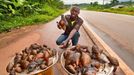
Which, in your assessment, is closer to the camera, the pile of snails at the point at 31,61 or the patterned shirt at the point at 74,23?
the pile of snails at the point at 31,61

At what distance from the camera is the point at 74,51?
324 cm

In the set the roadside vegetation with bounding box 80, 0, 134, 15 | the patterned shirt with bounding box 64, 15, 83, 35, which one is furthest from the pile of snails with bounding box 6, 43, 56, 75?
→ the roadside vegetation with bounding box 80, 0, 134, 15

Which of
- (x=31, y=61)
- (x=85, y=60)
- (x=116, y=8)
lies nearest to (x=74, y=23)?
(x=31, y=61)

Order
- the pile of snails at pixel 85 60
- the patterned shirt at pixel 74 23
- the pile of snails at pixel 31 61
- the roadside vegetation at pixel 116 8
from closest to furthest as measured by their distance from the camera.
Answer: the pile of snails at pixel 85 60, the pile of snails at pixel 31 61, the patterned shirt at pixel 74 23, the roadside vegetation at pixel 116 8

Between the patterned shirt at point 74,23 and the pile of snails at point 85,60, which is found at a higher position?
the pile of snails at point 85,60

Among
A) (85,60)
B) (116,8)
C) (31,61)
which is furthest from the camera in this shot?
(116,8)

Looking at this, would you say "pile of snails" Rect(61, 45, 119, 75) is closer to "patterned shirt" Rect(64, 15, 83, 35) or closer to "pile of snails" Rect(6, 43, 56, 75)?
"pile of snails" Rect(6, 43, 56, 75)

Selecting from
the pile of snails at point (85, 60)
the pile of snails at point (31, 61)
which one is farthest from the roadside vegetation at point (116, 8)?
the pile of snails at point (85, 60)

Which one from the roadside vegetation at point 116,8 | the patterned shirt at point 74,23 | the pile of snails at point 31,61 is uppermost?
the pile of snails at point 31,61

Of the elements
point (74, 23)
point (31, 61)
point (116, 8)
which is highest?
point (31, 61)

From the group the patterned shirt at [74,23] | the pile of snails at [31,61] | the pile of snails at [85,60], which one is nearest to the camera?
the pile of snails at [85,60]

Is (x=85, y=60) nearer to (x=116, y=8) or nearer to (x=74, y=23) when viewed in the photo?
(x=74, y=23)

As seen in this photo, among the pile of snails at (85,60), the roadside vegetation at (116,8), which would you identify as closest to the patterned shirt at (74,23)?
the pile of snails at (85,60)

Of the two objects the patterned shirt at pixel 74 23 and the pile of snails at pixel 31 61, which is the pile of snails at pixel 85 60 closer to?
the pile of snails at pixel 31 61
